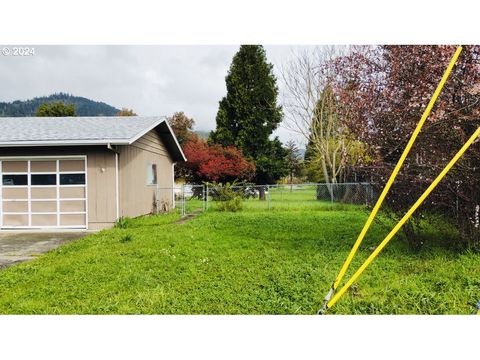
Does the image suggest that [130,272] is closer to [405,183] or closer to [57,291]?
[57,291]

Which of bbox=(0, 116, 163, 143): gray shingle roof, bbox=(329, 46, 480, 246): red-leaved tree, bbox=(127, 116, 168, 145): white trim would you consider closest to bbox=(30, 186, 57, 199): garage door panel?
bbox=(0, 116, 163, 143): gray shingle roof

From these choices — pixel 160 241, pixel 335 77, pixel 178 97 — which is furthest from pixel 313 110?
pixel 160 241

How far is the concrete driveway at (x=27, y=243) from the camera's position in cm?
587

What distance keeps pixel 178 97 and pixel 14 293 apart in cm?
864

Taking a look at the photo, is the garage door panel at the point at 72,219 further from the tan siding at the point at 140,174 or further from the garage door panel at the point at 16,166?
the garage door panel at the point at 16,166

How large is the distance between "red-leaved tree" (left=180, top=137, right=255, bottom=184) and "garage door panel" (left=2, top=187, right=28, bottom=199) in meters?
7.61

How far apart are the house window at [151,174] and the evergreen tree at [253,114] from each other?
7307mm

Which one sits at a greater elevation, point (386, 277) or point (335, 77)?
point (335, 77)

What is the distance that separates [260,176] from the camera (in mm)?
19125

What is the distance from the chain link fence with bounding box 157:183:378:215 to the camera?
40.2 feet

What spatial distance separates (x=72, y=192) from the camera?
8.77 meters

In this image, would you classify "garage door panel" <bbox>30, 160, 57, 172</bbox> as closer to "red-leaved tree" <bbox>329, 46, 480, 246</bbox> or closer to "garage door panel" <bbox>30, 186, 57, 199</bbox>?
"garage door panel" <bbox>30, 186, 57, 199</bbox>

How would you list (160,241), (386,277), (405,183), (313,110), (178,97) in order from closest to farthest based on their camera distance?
(386,277)
(405,183)
(160,241)
(178,97)
(313,110)
